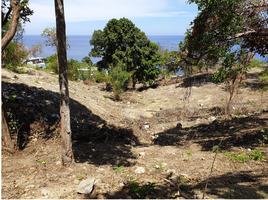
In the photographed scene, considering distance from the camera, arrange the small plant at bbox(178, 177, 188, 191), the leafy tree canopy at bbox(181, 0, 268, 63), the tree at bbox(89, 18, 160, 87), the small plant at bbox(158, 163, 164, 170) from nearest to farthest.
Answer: the small plant at bbox(178, 177, 188, 191), the small plant at bbox(158, 163, 164, 170), the leafy tree canopy at bbox(181, 0, 268, 63), the tree at bbox(89, 18, 160, 87)

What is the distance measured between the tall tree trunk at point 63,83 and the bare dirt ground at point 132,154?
36cm

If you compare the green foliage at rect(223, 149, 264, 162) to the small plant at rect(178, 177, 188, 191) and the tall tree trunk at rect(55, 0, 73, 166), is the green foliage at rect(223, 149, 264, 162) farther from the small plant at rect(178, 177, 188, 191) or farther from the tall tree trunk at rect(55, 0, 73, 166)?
the tall tree trunk at rect(55, 0, 73, 166)

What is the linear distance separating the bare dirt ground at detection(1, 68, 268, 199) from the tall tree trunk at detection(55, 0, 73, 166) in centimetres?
36

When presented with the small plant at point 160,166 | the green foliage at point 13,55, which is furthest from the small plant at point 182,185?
the green foliage at point 13,55

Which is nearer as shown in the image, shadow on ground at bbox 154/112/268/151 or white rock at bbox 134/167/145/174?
white rock at bbox 134/167/145/174

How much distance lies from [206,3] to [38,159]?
5592 mm

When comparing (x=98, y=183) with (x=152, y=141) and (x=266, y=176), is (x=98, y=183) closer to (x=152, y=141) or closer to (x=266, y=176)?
(x=266, y=176)

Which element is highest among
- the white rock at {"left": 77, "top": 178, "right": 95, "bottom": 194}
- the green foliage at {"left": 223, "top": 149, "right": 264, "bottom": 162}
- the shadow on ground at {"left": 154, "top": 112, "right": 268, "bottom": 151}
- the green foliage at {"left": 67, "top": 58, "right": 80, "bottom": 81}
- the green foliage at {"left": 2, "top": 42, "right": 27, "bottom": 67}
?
the green foliage at {"left": 2, "top": 42, "right": 27, "bottom": 67}

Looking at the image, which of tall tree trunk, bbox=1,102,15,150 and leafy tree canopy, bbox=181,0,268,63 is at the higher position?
leafy tree canopy, bbox=181,0,268,63

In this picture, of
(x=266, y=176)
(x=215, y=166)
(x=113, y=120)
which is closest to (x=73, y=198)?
(x=215, y=166)

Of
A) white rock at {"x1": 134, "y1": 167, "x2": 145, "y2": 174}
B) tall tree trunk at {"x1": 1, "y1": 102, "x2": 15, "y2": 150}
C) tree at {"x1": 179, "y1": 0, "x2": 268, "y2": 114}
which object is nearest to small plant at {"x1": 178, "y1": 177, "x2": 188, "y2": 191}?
white rock at {"x1": 134, "y1": 167, "x2": 145, "y2": 174}

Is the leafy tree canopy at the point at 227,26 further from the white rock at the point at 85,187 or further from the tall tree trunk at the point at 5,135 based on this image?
the tall tree trunk at the point at 5,135

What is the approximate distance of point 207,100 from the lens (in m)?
12.6

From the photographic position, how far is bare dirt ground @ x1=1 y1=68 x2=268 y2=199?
3.33 meters
